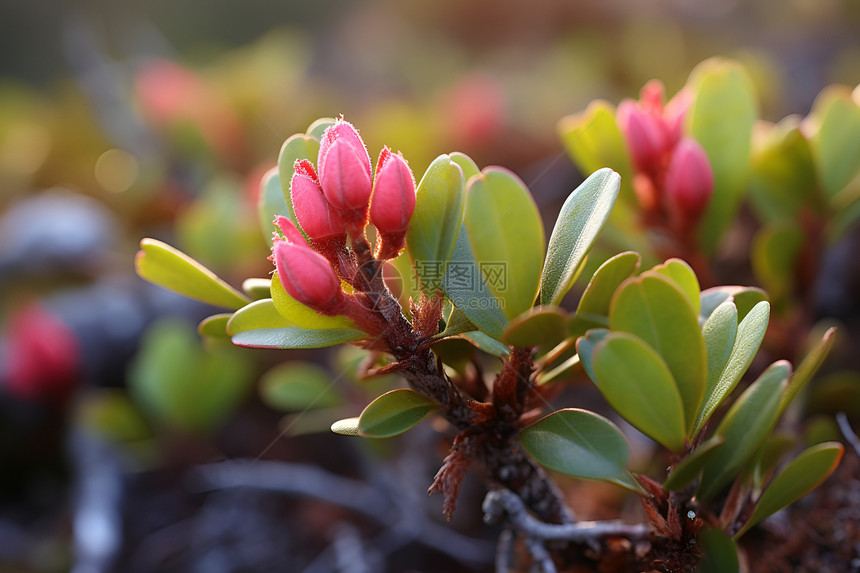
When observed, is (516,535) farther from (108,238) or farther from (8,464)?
(108,238)

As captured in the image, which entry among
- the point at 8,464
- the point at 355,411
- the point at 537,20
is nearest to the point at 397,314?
the point at 355,411

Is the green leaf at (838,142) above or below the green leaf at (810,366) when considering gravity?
above

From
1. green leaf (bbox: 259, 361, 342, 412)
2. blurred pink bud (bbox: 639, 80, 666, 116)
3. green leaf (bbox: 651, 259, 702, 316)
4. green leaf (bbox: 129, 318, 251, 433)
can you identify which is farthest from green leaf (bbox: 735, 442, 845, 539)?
green leaf (bbox: 129, 318, 251, 433)

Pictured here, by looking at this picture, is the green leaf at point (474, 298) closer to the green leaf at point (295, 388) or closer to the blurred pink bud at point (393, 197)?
the blurred pink bud at point (393, 197)

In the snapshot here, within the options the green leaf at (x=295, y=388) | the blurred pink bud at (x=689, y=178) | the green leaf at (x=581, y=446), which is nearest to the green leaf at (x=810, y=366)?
the green leaf at (x=581, y=446)

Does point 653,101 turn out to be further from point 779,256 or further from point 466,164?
point 466,164

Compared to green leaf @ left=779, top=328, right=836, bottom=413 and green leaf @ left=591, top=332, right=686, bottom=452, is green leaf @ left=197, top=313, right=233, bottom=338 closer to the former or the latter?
green leaf @ left=591, top=332, right=686, bottom=452
